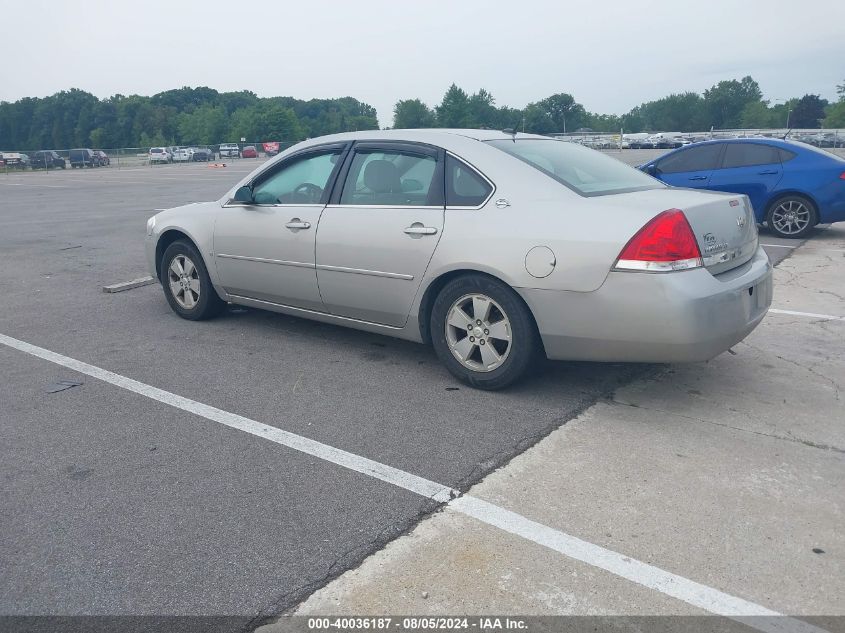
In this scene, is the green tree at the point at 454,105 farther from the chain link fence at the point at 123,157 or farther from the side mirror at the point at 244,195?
the side mirror at the point at 244,195

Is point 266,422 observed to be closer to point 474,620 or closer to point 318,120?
point 474,620

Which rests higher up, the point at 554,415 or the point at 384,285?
the point at 384,285

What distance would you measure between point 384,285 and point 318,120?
10856 centimetres

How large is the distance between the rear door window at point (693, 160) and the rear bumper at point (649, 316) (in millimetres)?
7476

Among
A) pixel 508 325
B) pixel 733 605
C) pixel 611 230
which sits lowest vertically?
pixel 733 605

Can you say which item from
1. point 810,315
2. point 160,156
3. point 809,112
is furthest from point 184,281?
point 809,112

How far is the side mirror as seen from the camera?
563 centimetres

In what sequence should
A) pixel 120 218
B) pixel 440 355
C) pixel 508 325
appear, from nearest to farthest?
pixel 508 325
pixel 440 355
pixel 120 218

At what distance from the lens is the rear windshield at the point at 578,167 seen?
4.50 meters

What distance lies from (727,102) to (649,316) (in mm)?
146067

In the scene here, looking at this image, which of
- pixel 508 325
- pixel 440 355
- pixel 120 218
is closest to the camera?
pixel 508 325

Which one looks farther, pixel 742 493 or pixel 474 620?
pixel 742 493

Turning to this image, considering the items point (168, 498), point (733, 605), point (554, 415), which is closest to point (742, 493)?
point (733, 605)

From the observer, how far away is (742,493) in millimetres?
3252
